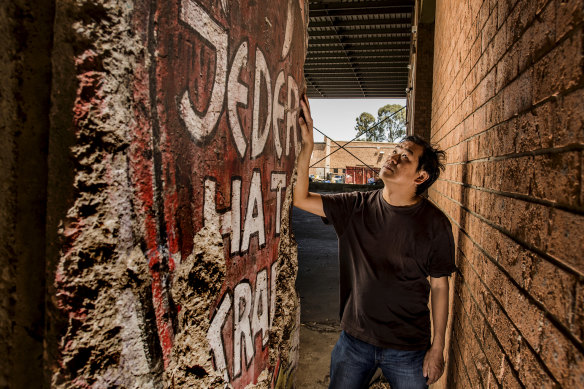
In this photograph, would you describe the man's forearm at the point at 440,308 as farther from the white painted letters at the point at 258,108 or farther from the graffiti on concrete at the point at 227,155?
the white painted letters at the point at 258,108

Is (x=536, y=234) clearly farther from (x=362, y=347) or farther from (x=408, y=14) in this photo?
(x=408, y=14)

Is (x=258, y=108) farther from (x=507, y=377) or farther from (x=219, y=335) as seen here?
(x=507, y=377)

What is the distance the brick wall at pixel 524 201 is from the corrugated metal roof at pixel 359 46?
5.82 metres

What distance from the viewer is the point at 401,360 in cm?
185

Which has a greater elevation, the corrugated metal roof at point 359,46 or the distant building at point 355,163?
the corrugated metal roof at point 359,46

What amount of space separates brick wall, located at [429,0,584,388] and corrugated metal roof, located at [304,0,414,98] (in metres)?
5.82

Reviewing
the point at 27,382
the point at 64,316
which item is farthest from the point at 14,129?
the point at 27,382

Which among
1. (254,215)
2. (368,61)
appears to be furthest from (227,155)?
(368,61)

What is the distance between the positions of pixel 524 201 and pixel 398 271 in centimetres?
102

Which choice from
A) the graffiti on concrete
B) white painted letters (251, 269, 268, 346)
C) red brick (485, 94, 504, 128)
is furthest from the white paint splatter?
red brick (485, 94, 504, 128)

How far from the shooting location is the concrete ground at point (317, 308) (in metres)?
3.42

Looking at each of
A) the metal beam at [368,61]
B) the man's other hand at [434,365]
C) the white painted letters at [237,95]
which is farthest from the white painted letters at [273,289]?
the metal beam at [368,61]

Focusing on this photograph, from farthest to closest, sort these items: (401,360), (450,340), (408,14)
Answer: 1. (408,14)
2. (450,340)
3. (401,360)

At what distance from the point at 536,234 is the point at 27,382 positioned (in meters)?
1.34
